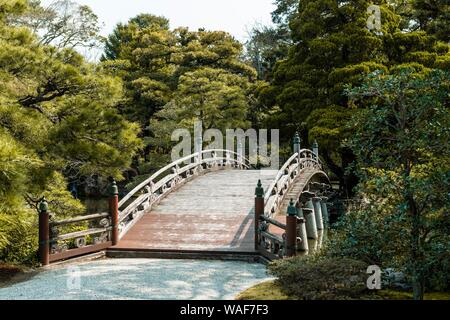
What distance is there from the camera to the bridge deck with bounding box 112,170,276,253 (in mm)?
10516

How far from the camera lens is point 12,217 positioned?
27.3 feet

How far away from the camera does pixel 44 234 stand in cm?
895

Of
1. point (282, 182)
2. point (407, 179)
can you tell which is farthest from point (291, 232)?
point (282, 182)

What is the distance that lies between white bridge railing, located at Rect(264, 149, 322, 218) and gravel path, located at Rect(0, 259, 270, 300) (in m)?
2.55

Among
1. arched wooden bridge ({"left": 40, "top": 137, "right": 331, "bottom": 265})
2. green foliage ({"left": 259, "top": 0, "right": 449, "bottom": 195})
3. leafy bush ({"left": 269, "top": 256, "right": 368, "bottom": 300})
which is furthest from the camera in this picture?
green foliage ({"left": 259, "top": 0, "right": 449, "bottom": 195})

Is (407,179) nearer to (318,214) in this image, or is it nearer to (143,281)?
(143,281)

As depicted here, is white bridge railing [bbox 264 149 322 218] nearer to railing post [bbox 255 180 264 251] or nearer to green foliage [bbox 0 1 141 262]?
railing post [bbox 255 180 264 251]

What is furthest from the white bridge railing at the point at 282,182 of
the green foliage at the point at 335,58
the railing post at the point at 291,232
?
the railing post at the point at 291,232

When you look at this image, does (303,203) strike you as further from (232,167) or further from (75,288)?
(75,288)

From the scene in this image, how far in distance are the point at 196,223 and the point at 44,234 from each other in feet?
13.2

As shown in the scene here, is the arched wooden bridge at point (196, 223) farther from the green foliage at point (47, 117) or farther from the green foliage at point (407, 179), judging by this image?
the green foliage at point (407, 179)

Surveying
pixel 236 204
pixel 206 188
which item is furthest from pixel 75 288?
pixel 206 188

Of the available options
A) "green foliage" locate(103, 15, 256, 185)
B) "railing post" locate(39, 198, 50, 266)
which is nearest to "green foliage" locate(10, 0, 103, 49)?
"green foliage" locate(103, 15, 256, 185)
